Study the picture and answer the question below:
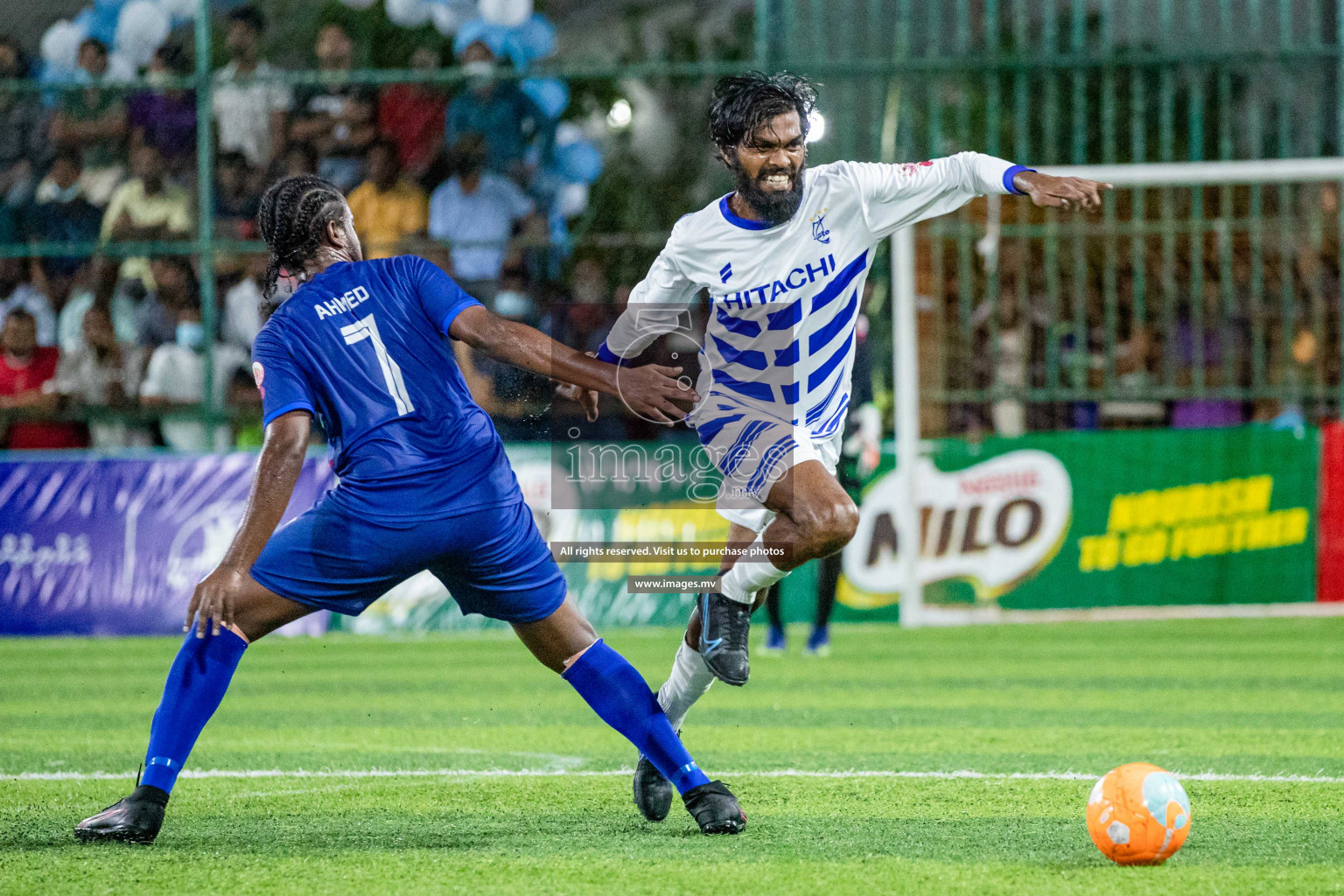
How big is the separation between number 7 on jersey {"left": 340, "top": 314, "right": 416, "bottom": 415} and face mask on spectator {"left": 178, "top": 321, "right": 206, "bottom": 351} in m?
8.96

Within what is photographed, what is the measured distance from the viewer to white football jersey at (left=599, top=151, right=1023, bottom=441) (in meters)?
5.38

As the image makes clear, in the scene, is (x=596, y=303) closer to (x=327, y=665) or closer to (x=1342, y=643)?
(x=327, y=665)

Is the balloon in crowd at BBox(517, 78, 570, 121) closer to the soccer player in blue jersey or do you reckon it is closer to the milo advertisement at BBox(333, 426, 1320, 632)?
the milo advertisement at BBox(333, 426, 1320, 632)

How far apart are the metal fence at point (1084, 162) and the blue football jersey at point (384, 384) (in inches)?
319

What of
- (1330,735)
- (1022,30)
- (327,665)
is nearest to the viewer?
(1330,735)

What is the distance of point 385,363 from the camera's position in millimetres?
4559

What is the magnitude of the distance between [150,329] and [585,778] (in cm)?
841

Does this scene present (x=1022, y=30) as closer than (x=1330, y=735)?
No

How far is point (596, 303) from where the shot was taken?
12469 millimetres

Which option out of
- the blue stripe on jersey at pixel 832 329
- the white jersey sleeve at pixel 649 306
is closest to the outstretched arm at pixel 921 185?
the blue stripe on jersey at pixel 832 329

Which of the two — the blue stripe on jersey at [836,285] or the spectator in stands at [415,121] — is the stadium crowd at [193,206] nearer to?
the spectator in stands at [415,121]

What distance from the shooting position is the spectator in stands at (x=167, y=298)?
13.0 meters

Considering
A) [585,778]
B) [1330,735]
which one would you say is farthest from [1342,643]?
[585,778]

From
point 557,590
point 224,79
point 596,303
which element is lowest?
point 557,590
